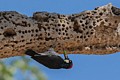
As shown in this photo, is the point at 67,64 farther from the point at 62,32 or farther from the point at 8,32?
the point at 8,32

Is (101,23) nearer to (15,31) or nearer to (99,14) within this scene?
(99,14)

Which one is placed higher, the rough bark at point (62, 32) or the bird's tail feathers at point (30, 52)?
the rough bark at point (62, 32)

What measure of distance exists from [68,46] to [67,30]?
171 mm

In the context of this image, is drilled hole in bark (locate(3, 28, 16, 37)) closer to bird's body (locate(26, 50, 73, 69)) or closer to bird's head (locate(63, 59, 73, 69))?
bird's body (locate(26, 50, 73, 69))

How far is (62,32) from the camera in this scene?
A: 505cm

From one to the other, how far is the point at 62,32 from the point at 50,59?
1.02 ft

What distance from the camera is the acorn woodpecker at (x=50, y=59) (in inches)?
194

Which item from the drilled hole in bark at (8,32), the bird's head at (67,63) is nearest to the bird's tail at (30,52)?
the drilled hole in bark at (8,32)

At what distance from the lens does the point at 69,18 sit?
528 centimetres

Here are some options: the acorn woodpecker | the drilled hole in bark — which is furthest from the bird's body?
the drilled hole in bark

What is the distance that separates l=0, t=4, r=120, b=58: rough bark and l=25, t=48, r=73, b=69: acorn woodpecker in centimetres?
8

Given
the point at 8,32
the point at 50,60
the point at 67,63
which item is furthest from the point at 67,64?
the point at 8,32

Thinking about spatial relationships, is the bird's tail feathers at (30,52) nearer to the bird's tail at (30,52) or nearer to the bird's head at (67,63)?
the bird's tail at (30,52)

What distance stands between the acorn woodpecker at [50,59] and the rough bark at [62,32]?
8 centimetres
